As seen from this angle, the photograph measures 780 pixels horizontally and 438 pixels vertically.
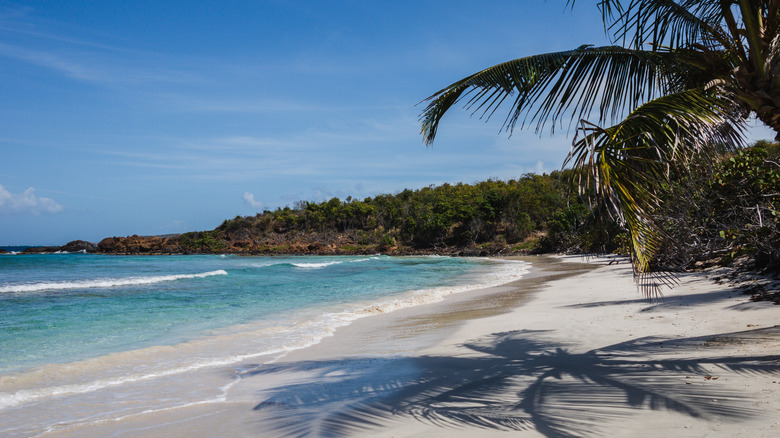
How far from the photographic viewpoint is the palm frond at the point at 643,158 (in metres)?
2.89

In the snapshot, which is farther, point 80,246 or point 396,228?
point 80,246

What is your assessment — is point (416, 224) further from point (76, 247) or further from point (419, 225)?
point (76, 247)

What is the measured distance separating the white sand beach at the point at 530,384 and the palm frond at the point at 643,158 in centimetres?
107

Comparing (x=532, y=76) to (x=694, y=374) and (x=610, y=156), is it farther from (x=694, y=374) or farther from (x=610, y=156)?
(x=694, y=374)

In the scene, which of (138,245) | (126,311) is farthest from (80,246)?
(126,311)

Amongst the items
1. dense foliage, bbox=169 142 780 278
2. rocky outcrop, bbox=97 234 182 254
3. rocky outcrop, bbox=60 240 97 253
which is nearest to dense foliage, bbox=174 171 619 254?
dense foliage, bbox=169 142 780 278

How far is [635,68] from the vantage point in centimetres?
445

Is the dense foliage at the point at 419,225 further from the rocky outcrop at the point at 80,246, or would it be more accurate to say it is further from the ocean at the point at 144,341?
the ocean at the point at 144,341

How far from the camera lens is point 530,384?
425cm

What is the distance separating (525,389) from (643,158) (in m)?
2.24

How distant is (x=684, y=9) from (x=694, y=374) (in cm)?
347

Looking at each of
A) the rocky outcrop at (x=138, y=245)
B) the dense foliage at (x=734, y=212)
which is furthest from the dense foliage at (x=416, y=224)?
the dense foliage at (x=734, y=212)

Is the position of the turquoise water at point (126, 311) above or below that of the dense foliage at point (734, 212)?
below

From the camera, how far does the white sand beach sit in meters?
3.27
